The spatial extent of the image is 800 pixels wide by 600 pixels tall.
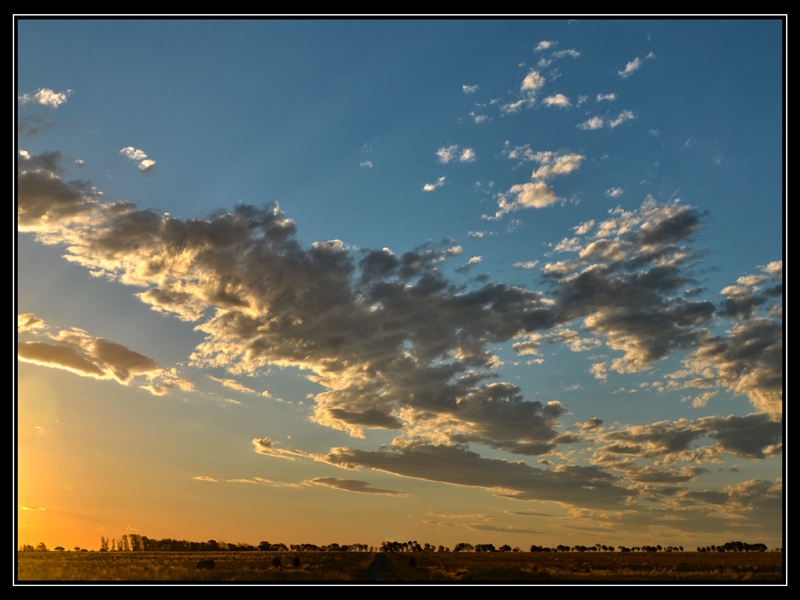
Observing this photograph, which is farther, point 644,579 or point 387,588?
point 644,579
